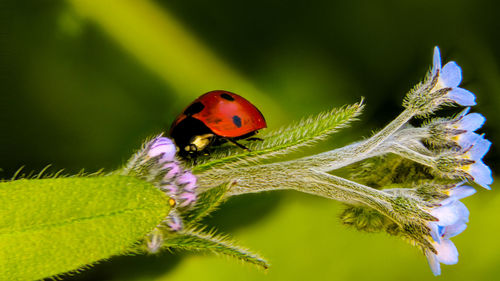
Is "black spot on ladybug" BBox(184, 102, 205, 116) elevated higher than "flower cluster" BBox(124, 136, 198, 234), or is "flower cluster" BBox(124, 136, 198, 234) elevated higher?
"black spot on ladybug" BBox(184, 102, 205, 116)

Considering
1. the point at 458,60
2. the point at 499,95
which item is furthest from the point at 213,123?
the point at 499,95

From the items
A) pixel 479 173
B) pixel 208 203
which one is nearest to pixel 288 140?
pixel 208 203

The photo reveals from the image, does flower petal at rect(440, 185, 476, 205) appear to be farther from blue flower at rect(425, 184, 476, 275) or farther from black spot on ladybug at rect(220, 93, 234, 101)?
black spot on ladybug at rect(220, 93, 234, 101)

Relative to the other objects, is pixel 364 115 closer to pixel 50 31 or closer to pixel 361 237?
pixel 361 237

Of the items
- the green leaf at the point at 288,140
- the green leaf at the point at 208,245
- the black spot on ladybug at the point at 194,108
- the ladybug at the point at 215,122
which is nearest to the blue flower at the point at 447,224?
the green leaf at the point at 288,140

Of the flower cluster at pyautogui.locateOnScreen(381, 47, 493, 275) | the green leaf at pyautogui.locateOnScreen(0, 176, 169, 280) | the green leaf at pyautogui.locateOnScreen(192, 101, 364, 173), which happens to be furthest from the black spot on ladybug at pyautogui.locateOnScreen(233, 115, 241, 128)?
the green leaf at pyautogui.locateOnScreen(0, 176, 169, 280)

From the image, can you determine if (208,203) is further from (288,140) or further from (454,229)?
(454,229)

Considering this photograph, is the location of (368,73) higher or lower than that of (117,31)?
higher
